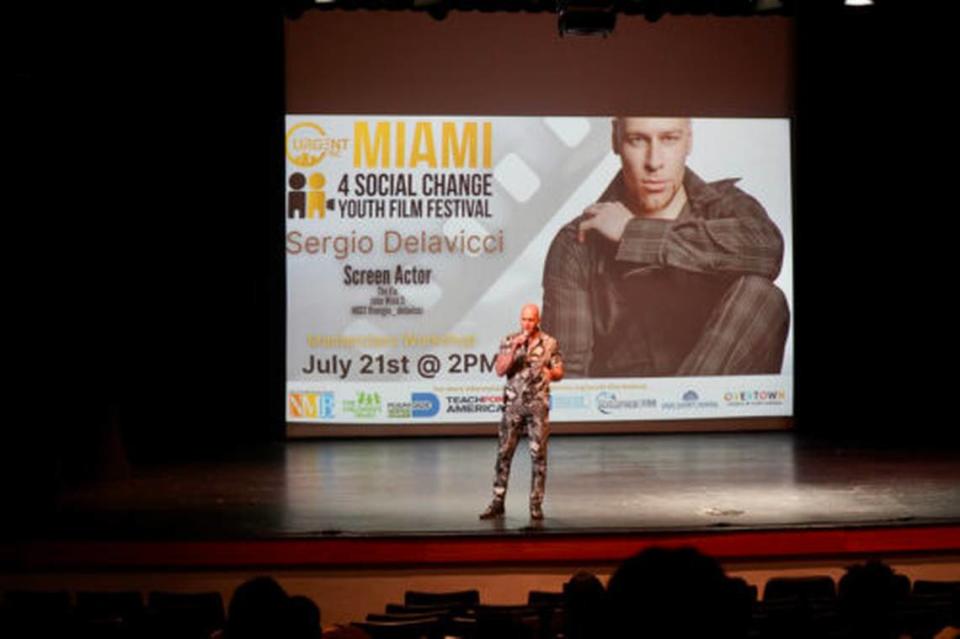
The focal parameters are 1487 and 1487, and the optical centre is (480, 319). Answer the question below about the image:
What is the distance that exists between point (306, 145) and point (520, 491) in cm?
414

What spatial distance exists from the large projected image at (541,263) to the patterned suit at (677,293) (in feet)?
0.04

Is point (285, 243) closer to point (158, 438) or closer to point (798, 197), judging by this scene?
point (158, 438)

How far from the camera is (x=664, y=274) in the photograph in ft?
41.6

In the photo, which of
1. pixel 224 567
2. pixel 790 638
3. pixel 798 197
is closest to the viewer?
pixel 790 638

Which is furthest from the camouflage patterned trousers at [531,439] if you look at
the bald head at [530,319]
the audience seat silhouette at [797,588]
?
the audience seat silhouette at [797,588]

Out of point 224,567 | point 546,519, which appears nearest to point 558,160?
point 546,519

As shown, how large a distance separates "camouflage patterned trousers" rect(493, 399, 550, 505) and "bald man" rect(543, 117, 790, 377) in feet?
13.3

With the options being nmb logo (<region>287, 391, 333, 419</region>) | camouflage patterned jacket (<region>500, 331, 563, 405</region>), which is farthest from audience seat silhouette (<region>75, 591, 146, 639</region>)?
nmb logo (<region>287, 391, 333, 419</region>)

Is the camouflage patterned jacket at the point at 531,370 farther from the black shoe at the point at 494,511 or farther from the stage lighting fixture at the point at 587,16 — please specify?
the stage lighting fixture at the point at 587,16

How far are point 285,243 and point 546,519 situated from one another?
15.9 feet

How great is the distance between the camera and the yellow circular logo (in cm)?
1243

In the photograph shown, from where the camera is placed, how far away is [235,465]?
11008 mm

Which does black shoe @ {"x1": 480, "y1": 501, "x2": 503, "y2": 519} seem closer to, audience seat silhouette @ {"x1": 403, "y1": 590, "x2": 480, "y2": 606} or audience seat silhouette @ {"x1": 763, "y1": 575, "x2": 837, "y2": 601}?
audience seat silhouette @ {"x1": 403, "y1": 590, "x2": 480, "y2": 606}

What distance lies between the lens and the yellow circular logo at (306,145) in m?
→ 12.4
